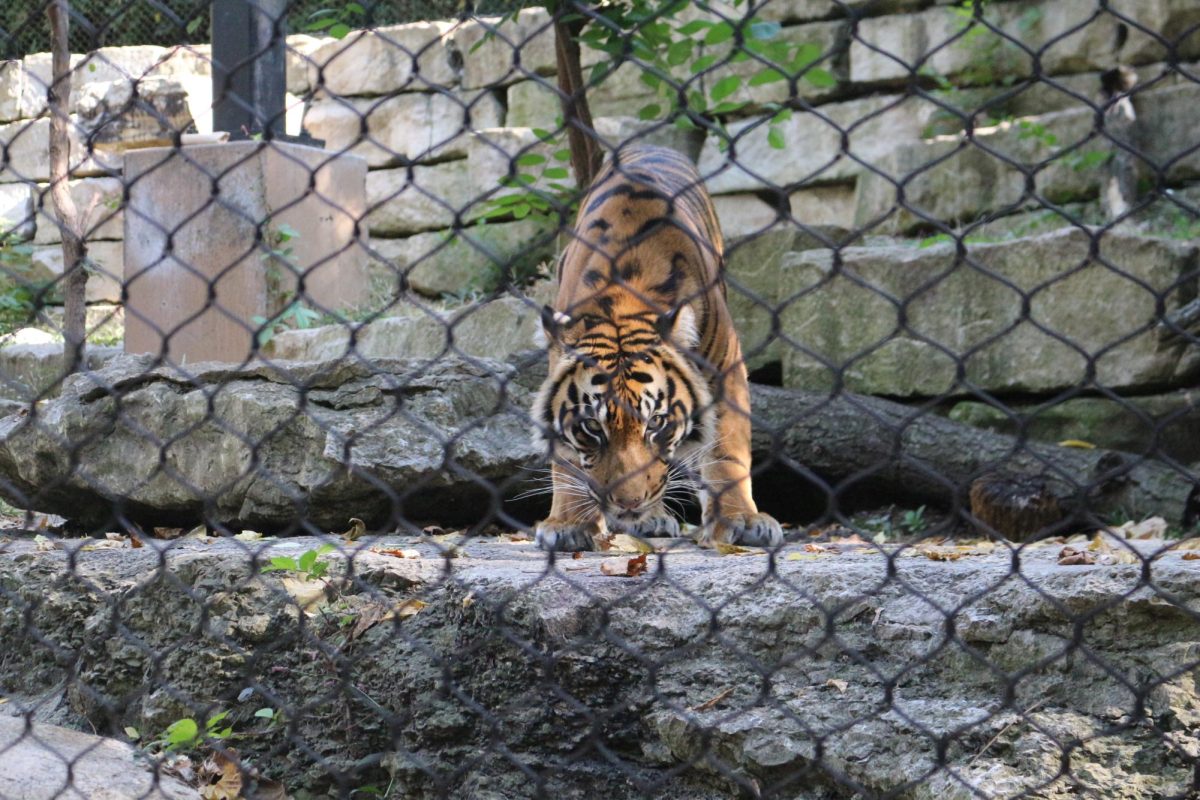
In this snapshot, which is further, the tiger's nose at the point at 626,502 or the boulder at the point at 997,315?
the boulder at the point at 997,315

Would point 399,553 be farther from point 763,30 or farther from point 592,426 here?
point 763,30

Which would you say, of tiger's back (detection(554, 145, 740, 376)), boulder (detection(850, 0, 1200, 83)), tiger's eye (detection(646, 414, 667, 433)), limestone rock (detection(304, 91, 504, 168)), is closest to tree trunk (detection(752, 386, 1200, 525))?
tiger's back (detection(554, 145, 740, 376))

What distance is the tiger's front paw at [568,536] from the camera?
3.67 meters

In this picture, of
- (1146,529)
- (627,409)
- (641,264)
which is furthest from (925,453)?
(627,409)

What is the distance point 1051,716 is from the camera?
2408mm

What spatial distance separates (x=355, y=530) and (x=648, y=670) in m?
1.83

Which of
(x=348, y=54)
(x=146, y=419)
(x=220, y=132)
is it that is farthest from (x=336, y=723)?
(x=348, y=54)

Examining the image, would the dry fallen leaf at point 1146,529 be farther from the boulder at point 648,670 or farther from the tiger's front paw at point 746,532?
the boulder at point 648,670

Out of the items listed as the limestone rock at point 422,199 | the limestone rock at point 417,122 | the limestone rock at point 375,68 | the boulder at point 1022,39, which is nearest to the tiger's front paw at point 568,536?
the boulder at point 1022,39

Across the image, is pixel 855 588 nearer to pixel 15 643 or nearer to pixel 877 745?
pixel 877 745

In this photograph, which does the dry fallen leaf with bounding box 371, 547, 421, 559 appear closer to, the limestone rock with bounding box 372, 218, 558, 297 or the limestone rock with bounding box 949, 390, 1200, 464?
the limestone rock with bounding box 949, 390, 1200, 464

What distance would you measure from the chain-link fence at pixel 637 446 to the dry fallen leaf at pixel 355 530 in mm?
96

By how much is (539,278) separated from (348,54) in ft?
11.7

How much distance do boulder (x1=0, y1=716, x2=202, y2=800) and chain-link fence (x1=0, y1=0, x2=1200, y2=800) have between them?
17 mm
